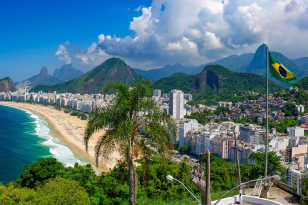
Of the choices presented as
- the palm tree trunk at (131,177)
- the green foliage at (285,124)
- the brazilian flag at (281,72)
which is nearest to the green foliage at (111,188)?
the palm tree trunk at (131,177)

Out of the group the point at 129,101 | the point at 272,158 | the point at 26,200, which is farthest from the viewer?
the point at 272,158

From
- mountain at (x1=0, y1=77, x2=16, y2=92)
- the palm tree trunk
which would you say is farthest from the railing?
mountain at (x1=0, y1=77, x2=16, y2=92)

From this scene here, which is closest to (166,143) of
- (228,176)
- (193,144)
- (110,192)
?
(110,192)

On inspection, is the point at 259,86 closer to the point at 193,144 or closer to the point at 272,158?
the point at 193,144

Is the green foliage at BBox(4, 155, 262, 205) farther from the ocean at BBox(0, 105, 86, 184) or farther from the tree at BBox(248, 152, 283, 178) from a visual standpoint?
the ocean at BBox(0, 105, 86, 184)

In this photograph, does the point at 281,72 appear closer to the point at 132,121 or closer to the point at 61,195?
the point at 132,121

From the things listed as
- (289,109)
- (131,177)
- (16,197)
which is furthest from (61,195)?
(289,109)

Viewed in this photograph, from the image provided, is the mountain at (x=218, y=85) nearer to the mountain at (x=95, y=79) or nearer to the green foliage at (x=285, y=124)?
the mountain at (x=95, y=79)
